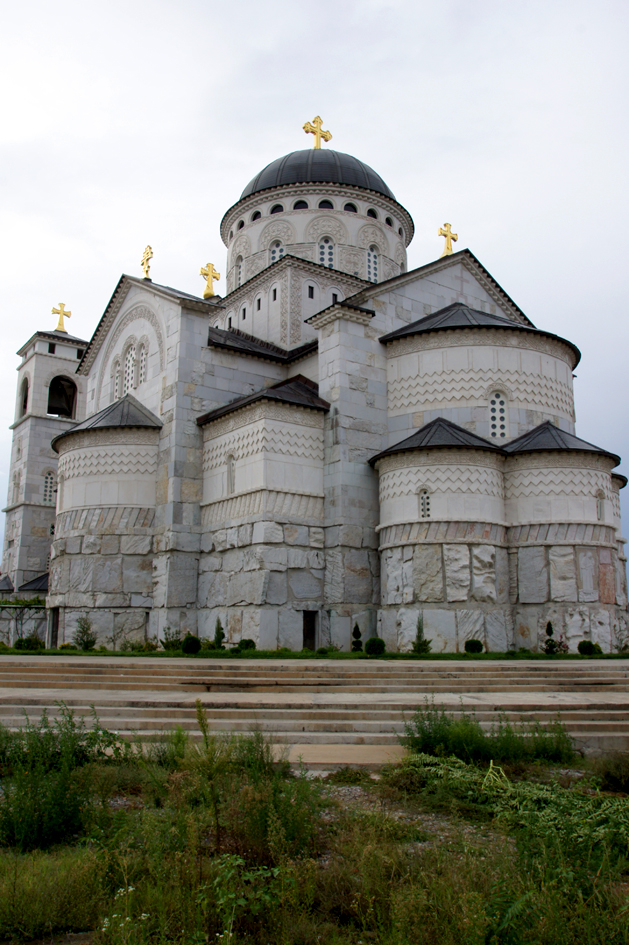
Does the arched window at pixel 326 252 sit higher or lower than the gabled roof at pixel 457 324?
higher

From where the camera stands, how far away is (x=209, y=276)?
35281 millimetres

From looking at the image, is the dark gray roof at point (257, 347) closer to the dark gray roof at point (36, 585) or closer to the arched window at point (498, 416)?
the arched window at point (498, 416)

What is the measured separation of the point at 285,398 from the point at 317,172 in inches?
555

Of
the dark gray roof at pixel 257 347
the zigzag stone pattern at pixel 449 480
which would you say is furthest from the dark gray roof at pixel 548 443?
the dark gray roof at pixel 257 347

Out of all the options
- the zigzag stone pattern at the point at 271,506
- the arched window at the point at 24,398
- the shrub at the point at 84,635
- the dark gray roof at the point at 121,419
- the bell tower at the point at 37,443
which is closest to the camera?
the zigzag stone pattern at the point at 271,506

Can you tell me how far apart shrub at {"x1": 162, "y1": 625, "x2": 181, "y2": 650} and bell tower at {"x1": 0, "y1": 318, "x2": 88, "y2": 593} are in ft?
52.6

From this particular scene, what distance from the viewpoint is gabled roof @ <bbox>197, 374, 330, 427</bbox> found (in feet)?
→ 74.5

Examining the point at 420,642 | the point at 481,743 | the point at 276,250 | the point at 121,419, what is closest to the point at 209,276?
the point at 276,250

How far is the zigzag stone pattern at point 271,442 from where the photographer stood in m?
22.5

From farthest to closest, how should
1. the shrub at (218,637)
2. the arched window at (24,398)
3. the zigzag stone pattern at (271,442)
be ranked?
the arched window at (24,398), the zigzag stone pattern at (271,442), the shrub at (218,637)

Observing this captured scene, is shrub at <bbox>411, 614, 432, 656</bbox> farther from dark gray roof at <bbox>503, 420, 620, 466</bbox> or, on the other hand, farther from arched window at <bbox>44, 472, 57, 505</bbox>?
arched window at <bbox>44, 472, 57, 505</bbox>

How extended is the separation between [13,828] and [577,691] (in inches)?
389

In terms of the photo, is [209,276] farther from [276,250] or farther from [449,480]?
[449,480]

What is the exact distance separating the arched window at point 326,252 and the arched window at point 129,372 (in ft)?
27.9
